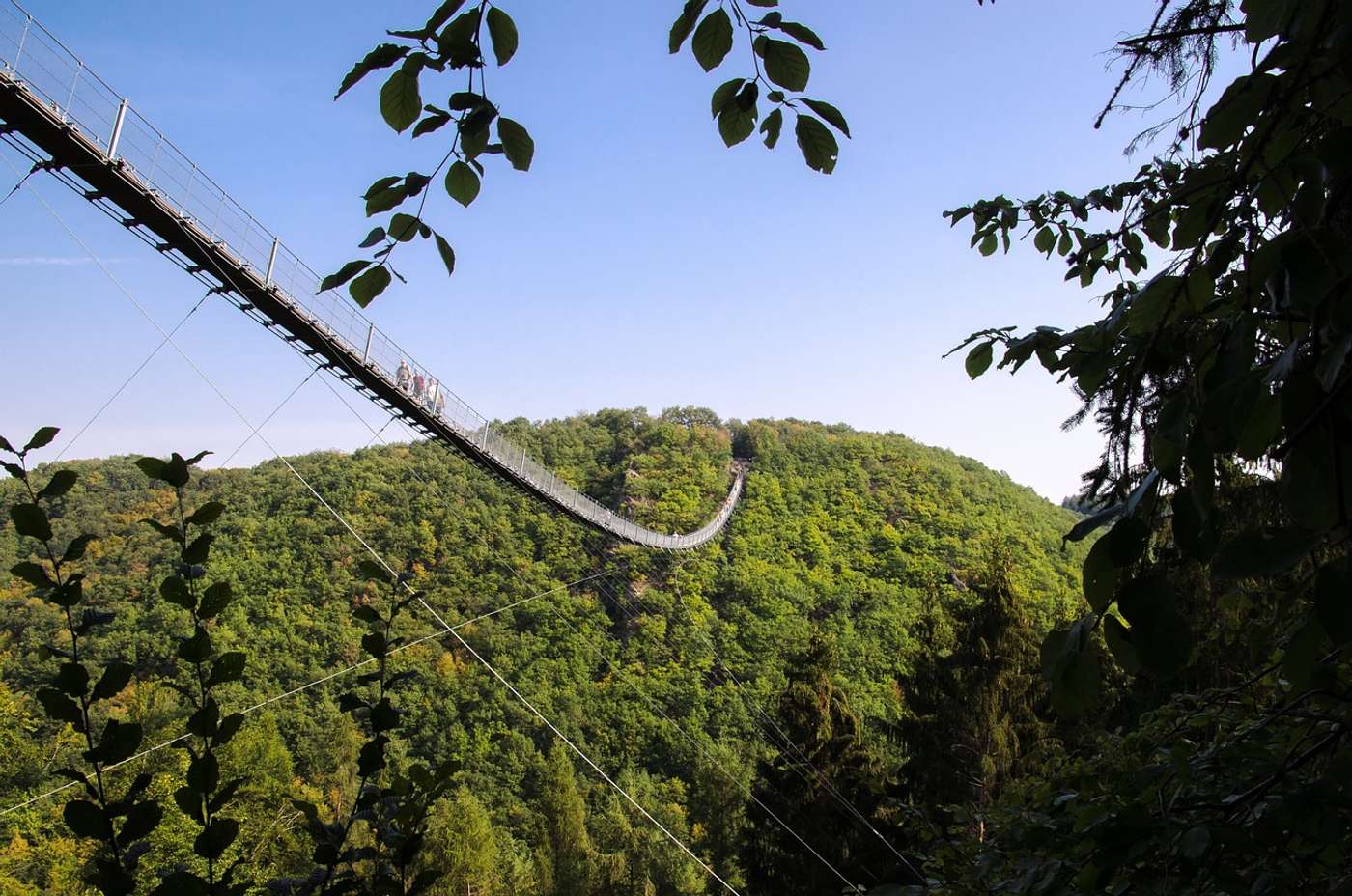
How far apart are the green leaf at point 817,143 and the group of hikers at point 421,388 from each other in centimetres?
812

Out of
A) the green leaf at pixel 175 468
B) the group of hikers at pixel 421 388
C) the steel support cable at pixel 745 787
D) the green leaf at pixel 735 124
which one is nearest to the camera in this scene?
the green leaf at pixel 735 124

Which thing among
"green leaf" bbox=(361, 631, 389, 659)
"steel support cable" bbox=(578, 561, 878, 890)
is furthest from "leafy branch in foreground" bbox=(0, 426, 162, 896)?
"steel support cable" bbox=(578, 561, 878, 890)

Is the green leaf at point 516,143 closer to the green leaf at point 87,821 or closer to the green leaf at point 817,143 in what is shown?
the green leaf at point 817,143

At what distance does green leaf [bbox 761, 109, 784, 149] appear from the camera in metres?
0.84

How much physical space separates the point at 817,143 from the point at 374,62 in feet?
1.34

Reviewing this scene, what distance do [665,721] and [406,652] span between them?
7819 millimetres

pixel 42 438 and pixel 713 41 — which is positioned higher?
pixel 713 41

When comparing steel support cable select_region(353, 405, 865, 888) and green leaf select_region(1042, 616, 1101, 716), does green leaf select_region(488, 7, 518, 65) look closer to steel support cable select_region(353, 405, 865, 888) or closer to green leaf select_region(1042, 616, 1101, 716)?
green leaf select_region(1042, 616, 1101, 716)

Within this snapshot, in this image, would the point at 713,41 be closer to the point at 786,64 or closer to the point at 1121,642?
the point at 786,64

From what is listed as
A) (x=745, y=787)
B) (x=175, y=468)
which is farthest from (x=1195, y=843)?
(x=745, y=787)

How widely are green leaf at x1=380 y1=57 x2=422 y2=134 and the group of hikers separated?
808 cm

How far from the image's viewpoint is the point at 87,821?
0.89 m

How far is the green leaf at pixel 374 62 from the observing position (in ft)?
2.15

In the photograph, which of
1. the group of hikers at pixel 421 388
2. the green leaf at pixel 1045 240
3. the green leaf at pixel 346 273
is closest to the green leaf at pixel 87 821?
the green leaf at pixel 346 273
